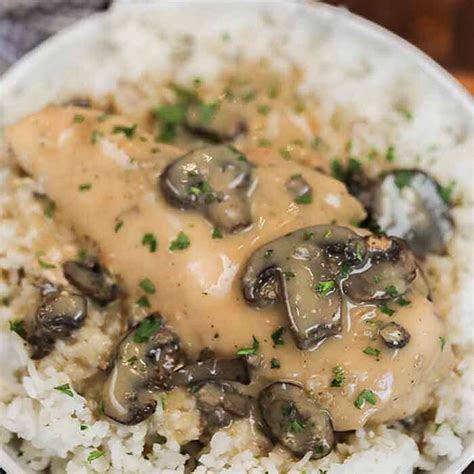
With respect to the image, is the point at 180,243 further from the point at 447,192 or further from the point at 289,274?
the point at 447,192

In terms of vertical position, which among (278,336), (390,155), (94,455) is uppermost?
(390,155)

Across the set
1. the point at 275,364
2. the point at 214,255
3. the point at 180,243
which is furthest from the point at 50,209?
the point at 275,364

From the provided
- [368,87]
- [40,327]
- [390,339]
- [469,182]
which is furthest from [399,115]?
[40,327]

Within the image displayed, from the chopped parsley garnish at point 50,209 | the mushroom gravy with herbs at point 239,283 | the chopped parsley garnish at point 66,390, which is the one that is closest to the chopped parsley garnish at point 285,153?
the mushroom gravy with herbs at point 239,283

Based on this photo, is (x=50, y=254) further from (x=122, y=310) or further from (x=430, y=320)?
(x=430, y=320)

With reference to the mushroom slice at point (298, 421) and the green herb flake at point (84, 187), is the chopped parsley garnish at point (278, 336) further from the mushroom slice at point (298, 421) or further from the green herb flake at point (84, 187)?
the green herb flake at point (84, 187)

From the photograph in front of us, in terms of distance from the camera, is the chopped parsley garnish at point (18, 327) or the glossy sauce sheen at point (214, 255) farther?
the chopped parsley garnish at point (18, 327)
